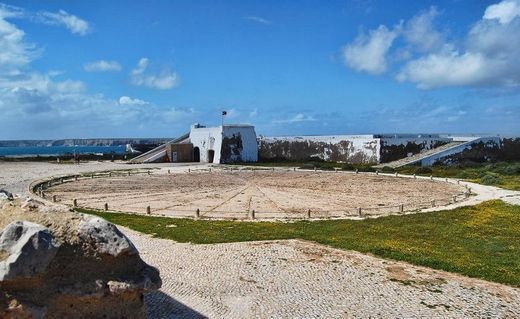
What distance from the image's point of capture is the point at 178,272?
14273 mm

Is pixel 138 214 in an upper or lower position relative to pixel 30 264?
lower

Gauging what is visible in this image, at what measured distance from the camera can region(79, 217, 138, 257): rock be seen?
27.1 ft

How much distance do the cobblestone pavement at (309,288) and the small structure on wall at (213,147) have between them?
1871 inches

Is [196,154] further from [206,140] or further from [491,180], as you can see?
[491,180]

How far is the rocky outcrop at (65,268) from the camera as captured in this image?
24.5 feet

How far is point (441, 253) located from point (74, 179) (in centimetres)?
3617

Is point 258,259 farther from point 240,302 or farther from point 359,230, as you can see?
point 359,230

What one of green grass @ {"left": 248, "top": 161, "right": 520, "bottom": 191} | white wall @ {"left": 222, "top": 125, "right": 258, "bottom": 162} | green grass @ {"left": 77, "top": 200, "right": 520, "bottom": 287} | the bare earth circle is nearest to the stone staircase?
green grass @ {"left": 248, "top": 161, "right": 520, "bottom": 191}

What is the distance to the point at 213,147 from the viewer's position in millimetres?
65750

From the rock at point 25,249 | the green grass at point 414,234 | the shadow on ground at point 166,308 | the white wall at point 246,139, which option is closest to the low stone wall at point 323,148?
the white wall at point 246,139

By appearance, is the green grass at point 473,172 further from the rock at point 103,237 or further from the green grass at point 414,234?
the rock at point 103,237

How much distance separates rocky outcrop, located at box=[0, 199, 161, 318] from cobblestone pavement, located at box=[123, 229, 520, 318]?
2.82 meters

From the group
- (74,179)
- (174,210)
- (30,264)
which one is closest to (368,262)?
(30,264)

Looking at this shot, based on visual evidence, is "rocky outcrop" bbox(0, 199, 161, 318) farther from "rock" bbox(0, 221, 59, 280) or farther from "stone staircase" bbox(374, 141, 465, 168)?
"stone staircase" bbox(374, 141, 465, 168)
